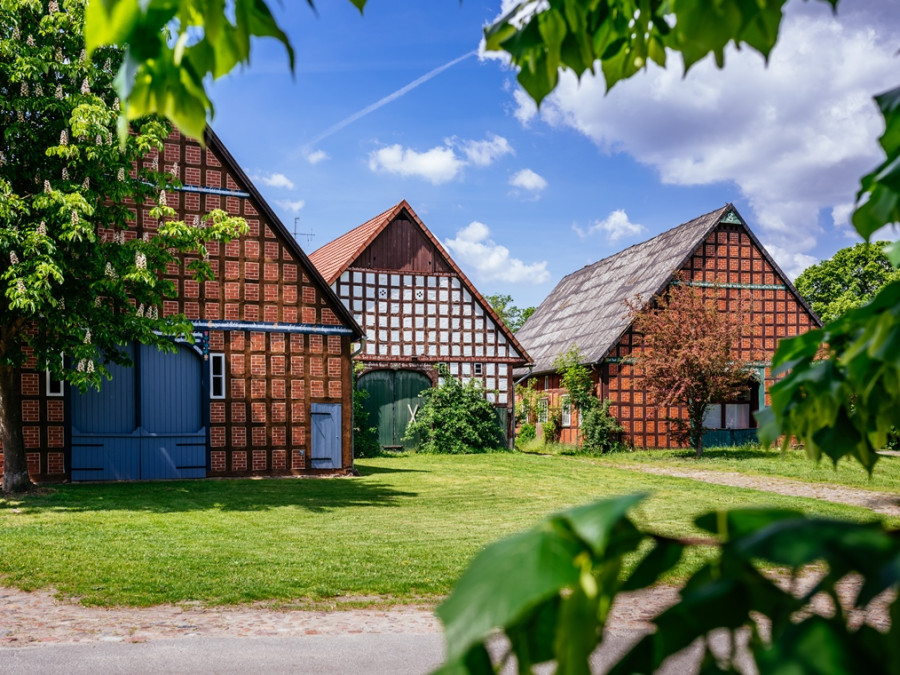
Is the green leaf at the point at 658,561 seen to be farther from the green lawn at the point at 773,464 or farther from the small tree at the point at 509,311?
the small tree at the point at 509,311

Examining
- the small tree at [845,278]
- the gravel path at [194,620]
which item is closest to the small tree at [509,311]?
the small tree at [845,278]

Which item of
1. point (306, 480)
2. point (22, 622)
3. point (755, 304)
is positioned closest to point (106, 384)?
point (306, 480)

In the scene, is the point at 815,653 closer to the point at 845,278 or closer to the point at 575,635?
the point at 575,635

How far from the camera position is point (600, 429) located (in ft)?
86.9

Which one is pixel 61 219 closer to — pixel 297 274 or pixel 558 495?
pixel 297 274

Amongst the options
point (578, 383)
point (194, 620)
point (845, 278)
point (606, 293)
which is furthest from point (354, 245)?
point (845, 278)

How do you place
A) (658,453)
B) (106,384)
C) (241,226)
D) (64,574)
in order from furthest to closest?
(658,453)
(106,384)
(241,226)
(64,574)

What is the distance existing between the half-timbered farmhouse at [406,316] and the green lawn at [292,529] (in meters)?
7.32

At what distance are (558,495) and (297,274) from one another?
764 centimetres

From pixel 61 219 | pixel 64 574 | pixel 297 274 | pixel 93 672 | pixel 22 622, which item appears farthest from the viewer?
pixel 297 274

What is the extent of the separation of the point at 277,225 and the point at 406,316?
893cm

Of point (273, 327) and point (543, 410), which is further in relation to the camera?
point (543, 410)

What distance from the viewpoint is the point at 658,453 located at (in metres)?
25.9

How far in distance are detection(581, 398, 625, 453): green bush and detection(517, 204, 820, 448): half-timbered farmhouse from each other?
0.40m
